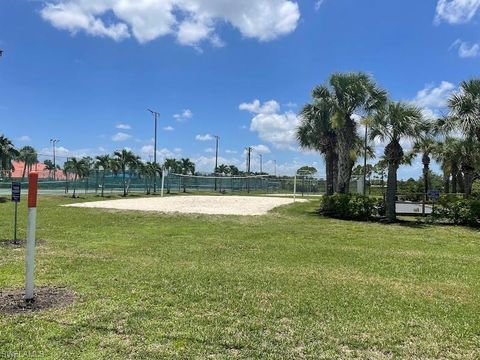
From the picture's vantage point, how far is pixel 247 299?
18.8 ft

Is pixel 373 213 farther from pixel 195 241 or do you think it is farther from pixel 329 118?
pixel 195 241

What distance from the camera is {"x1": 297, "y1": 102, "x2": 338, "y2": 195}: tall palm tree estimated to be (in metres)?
22.2

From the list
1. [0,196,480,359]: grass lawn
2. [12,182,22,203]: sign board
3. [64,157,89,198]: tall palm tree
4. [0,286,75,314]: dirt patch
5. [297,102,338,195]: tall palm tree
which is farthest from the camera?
[64,157,89,198]: tall palm tree

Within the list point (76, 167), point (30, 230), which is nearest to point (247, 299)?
point (30, 230)

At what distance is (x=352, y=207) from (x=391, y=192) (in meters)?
1.68

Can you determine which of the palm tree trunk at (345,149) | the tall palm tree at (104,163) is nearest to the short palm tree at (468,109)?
the palm tree trunk at (345,149)

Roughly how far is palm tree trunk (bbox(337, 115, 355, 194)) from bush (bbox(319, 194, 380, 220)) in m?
1.59

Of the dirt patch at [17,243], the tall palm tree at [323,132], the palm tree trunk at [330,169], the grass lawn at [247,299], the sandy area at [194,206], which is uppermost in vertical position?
the tall palm tree at [323,132]

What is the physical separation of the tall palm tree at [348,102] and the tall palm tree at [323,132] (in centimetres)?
125

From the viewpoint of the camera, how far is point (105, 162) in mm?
44594

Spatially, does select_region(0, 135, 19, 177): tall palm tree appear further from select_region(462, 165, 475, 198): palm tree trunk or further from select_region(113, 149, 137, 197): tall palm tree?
select_region(462, 165, 475, 198): palm tree trunk

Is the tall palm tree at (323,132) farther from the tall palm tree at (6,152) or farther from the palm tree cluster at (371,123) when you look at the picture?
the tall palm tree at (6,152)

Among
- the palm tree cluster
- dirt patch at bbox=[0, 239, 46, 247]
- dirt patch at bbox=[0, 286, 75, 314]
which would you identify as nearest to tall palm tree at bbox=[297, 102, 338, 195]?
the palm tree cluster

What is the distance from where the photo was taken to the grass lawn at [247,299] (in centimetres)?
414
